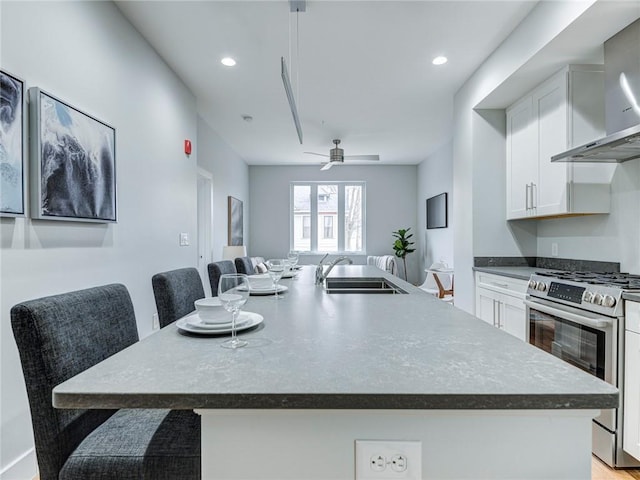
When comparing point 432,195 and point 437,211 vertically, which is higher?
point 432,195

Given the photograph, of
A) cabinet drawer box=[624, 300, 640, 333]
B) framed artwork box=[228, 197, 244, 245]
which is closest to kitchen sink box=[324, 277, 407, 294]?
cabinet drawer box=[624, 300, 640, 333]

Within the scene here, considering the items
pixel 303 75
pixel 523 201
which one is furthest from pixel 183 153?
pixel 523 201

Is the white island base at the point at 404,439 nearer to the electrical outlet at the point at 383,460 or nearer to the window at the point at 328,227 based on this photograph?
the electrical outlet at the point at 383,460

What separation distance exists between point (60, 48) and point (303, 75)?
196cm

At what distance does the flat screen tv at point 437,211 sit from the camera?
5797 mm

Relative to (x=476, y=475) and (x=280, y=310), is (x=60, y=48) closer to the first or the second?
(x=280, y=310)

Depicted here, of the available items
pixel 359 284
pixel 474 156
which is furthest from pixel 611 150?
pixel 359 284

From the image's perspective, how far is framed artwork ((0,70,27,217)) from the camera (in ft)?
4.74

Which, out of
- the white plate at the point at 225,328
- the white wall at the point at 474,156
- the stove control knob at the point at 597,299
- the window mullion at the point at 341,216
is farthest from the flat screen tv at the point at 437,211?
the white plate at the point at 225,328

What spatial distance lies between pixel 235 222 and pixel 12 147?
4.52 meters

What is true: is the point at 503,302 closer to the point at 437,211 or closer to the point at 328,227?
the point at 437,211

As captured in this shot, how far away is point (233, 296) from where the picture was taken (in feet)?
2.98

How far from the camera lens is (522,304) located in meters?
2.49

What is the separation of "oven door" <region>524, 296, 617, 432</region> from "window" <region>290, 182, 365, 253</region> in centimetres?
521
